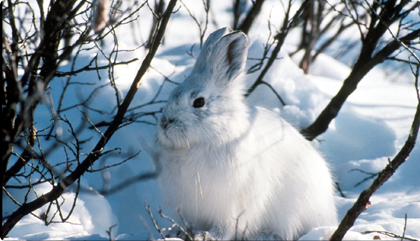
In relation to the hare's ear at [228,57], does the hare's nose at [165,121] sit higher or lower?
lower

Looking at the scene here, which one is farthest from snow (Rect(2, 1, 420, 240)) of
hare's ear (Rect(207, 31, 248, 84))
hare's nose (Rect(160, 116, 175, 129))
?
hare's nose (Rect(160, 116, 175, 129))

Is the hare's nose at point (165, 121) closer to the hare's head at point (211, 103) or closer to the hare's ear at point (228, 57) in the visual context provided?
the hare's head at point (211, 103)

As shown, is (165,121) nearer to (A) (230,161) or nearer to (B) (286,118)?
(A) (230,161)

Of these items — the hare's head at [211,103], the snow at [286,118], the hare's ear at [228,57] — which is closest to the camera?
the hare's head at [211,103]

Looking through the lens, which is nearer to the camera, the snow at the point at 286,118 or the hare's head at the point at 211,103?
the hare's head at the point at 211,103

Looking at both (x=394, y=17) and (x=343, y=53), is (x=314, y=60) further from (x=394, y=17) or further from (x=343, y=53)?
(x=394, y=17)

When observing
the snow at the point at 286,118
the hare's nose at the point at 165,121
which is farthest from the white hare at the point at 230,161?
the snow at the point at 286,118

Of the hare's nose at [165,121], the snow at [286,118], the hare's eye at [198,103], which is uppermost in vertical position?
the hare's eye at [198,103]

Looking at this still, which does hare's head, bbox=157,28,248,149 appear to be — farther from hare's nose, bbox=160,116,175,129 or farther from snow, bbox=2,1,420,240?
snow, bbox=2,1,420,240
